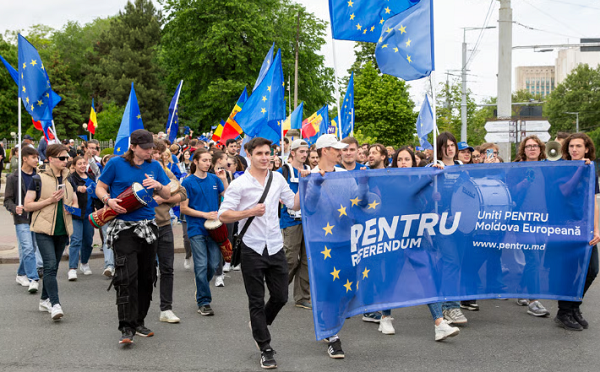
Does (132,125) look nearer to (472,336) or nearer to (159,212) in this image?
(159,212)

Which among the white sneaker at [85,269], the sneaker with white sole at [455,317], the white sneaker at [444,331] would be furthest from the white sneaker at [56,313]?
the sneaker with white sole at [455,317]

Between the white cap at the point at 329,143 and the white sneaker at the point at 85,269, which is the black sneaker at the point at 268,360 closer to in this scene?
the white cap at the point at 329,143

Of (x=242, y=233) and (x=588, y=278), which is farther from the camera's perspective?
(x=588, y=278)

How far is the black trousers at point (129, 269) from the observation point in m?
6.11

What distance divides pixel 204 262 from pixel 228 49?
108 feet

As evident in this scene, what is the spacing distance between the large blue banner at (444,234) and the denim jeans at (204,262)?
2.22 meters

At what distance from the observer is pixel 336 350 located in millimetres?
5695

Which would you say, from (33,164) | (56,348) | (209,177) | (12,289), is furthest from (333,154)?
(12,289)

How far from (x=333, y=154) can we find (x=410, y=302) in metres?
1.54

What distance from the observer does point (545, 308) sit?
748 cm

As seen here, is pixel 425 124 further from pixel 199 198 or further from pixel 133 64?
pixel 133 64

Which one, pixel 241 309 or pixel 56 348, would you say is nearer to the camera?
pixel 56 348

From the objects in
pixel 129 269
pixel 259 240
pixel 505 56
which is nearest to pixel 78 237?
pixel 129 269

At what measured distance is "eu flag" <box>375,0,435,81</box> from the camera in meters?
6.64
